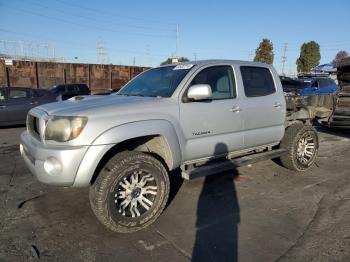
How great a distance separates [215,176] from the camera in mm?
5645

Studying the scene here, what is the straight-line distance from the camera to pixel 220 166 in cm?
446

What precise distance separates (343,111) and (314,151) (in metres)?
3.50

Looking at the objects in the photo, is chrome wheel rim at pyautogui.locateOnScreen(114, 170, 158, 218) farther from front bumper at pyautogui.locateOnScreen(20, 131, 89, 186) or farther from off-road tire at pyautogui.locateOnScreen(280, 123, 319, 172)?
off-road tire at pyautogui.locateOnScreen(280, 123, 319, 172)

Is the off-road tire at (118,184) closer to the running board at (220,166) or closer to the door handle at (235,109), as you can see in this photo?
the running board at (220,166)

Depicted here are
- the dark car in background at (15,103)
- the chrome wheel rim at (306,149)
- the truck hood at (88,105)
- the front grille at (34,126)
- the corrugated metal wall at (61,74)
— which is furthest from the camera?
the corrugated metal wall at (61,74)

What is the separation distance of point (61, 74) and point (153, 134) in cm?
2277

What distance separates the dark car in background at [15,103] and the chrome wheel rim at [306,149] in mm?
9307

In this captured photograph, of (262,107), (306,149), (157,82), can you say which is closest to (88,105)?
(157,82)

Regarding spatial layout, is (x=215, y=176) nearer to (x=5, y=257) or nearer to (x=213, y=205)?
(x=213, y=205)

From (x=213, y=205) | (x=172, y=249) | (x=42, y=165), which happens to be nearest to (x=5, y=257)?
(x=42, y=165)

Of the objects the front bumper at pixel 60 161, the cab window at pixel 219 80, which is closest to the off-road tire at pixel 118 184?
the front bumper at pixel 60 161

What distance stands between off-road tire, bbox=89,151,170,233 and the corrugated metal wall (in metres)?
20.8

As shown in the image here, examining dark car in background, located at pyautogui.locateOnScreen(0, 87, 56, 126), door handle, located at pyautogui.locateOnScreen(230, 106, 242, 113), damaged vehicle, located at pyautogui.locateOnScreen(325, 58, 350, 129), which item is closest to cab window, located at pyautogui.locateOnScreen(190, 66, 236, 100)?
door handle, located at pyautogui.locateOnScreen(230, 106, 242, 113)

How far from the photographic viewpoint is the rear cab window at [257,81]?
499cm
